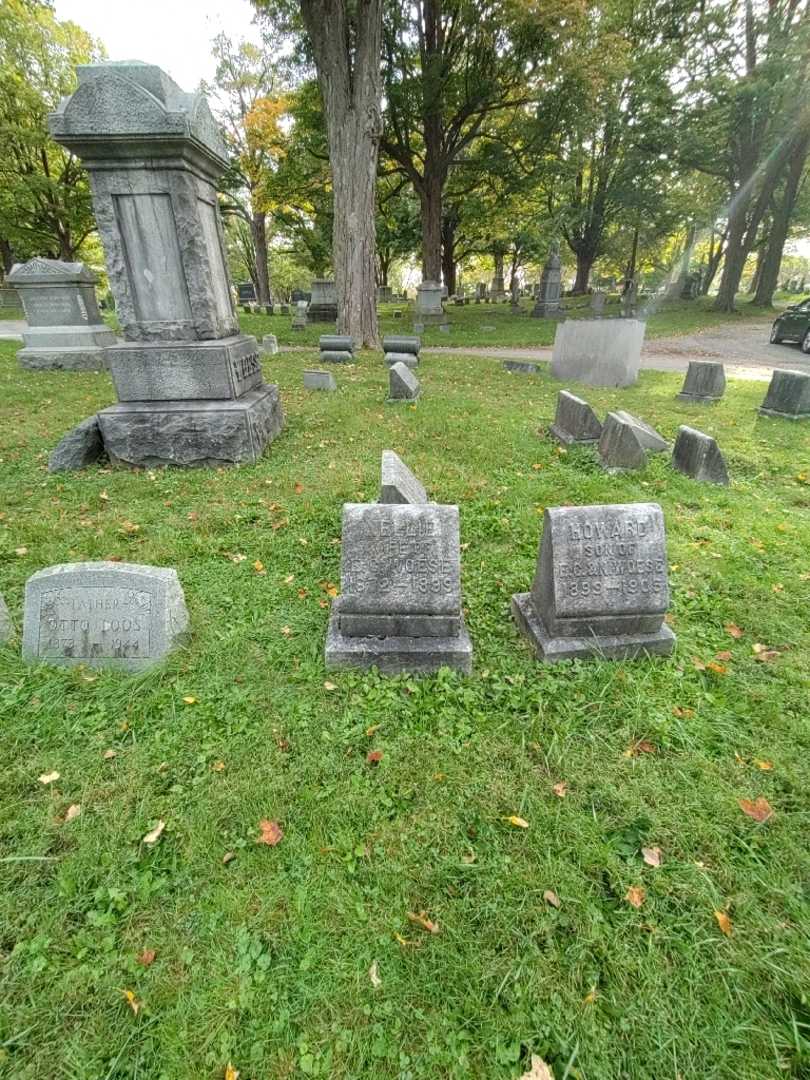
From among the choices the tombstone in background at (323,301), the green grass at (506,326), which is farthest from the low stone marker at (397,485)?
the tombstone in background at (323,301)

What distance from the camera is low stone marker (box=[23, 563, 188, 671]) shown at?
8.75 ft

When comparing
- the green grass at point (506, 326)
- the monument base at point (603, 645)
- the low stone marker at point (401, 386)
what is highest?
the green grass at point (506, 326)

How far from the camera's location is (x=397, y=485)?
3.07 meters

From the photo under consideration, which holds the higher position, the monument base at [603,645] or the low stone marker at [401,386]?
the low stone marker at [401,386]

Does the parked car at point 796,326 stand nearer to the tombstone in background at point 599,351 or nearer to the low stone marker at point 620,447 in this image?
the tombstone in background at point 599,351

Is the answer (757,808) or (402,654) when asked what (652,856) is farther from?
(402,654)

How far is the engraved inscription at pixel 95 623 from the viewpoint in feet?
8.79

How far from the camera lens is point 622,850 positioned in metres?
1.96

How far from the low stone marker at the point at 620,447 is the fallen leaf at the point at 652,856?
4.25 metres

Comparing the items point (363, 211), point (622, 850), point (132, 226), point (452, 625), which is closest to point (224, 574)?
point (452, 625)

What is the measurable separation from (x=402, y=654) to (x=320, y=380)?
7.43m

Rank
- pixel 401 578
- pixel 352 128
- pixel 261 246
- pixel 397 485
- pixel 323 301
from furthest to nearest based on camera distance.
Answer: pixel 261 246, pixel 323 301, pixel 352 128, pixel 397 485, pixel 401 578

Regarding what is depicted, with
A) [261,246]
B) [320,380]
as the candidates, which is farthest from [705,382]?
[261,246]

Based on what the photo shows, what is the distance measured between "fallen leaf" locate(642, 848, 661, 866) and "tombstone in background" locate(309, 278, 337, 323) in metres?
20.8
